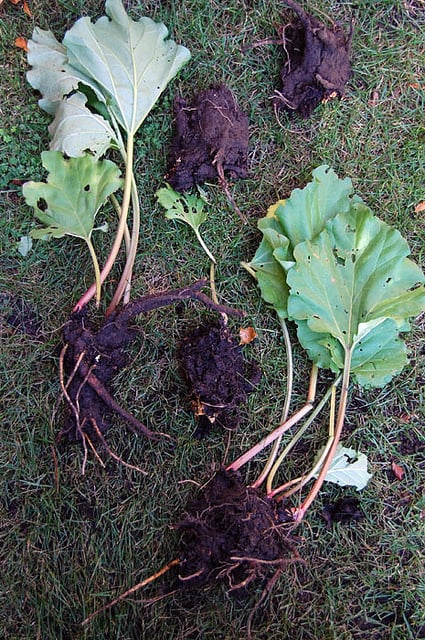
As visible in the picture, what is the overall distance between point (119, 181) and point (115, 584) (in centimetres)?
156

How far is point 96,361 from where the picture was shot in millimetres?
2070

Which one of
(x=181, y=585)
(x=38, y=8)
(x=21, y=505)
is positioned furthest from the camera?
(x=38, y=8)

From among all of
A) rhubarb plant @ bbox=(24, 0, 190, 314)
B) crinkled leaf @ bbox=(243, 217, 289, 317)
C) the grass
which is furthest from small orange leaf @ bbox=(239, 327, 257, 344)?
rhubarb plant @ bbox=(24, 0, 190, 314)

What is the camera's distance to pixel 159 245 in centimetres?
229

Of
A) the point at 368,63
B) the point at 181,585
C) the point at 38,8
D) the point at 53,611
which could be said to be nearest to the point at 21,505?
the point at 53,611

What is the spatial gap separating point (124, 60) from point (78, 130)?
0.33m

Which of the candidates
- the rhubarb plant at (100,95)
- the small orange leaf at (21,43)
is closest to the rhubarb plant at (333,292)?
the rhubarb plant at (100,95)

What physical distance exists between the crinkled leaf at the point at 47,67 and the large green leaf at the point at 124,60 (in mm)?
75

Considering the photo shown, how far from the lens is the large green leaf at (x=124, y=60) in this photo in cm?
209

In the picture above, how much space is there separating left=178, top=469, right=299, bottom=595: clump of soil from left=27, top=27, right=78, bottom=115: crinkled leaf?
5.56ft

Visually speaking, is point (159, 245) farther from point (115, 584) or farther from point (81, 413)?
point (115, 584)

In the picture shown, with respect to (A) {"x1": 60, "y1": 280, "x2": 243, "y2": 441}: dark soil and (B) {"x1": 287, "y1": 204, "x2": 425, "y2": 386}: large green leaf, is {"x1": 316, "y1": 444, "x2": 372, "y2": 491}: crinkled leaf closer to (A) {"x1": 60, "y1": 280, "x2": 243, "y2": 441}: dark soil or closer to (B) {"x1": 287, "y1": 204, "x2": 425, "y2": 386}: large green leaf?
(B) {"x1": 287, "y1": 204, "x2": 425, "y2": 386}: large green leaf

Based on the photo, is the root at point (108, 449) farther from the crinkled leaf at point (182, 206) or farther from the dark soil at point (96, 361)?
the crinkled leaf at point (182, 206)

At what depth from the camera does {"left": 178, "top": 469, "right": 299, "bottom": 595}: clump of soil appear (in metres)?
1.90
